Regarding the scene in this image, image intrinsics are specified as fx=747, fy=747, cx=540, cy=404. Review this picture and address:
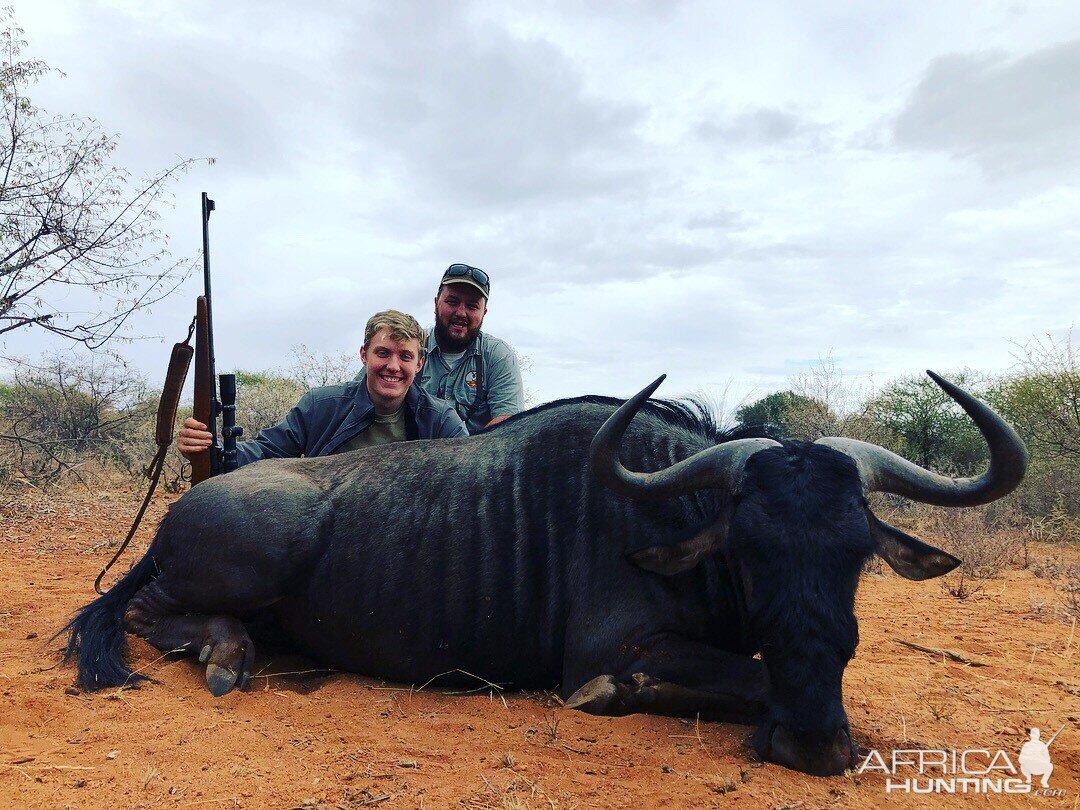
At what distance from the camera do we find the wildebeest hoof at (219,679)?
339cm

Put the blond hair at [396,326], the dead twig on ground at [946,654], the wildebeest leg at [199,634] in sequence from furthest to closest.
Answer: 1. the blond hair at [396,326]
2. the dead twig on ground at [946,654]
3. the wildebeest leg at [199,634]

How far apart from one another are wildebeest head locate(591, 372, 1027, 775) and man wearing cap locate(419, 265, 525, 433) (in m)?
3.91

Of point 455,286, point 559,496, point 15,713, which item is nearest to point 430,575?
point 559,496

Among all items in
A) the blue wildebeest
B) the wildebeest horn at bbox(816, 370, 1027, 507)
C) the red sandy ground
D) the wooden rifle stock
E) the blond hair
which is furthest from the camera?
the blond hair

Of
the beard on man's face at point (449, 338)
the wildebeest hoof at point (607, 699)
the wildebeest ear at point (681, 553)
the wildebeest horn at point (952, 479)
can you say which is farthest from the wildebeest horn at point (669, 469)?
the beard on man's face at point (449, 338)

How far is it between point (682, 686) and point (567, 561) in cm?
80

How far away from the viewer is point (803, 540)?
2.68 metres

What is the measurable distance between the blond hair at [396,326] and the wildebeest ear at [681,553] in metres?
2.69

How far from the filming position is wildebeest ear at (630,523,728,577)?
3070 millimetres

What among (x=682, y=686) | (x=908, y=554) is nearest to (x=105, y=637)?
(x=682, y=686)

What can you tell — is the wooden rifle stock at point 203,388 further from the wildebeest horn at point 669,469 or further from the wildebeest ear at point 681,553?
the wildebeest ear at point 681,553

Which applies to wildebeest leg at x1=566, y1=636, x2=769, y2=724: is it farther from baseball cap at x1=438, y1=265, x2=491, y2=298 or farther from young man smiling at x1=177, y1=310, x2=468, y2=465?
baseball cap at x1=438, y1=265, x2=491, y2=298

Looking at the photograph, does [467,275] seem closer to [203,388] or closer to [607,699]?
[203,388]

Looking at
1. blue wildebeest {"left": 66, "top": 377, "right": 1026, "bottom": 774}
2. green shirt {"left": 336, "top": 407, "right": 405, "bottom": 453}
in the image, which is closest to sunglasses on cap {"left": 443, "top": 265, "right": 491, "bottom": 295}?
green shirt {"left": 336, "top": 407, "right": 405, "bottom": 453}
